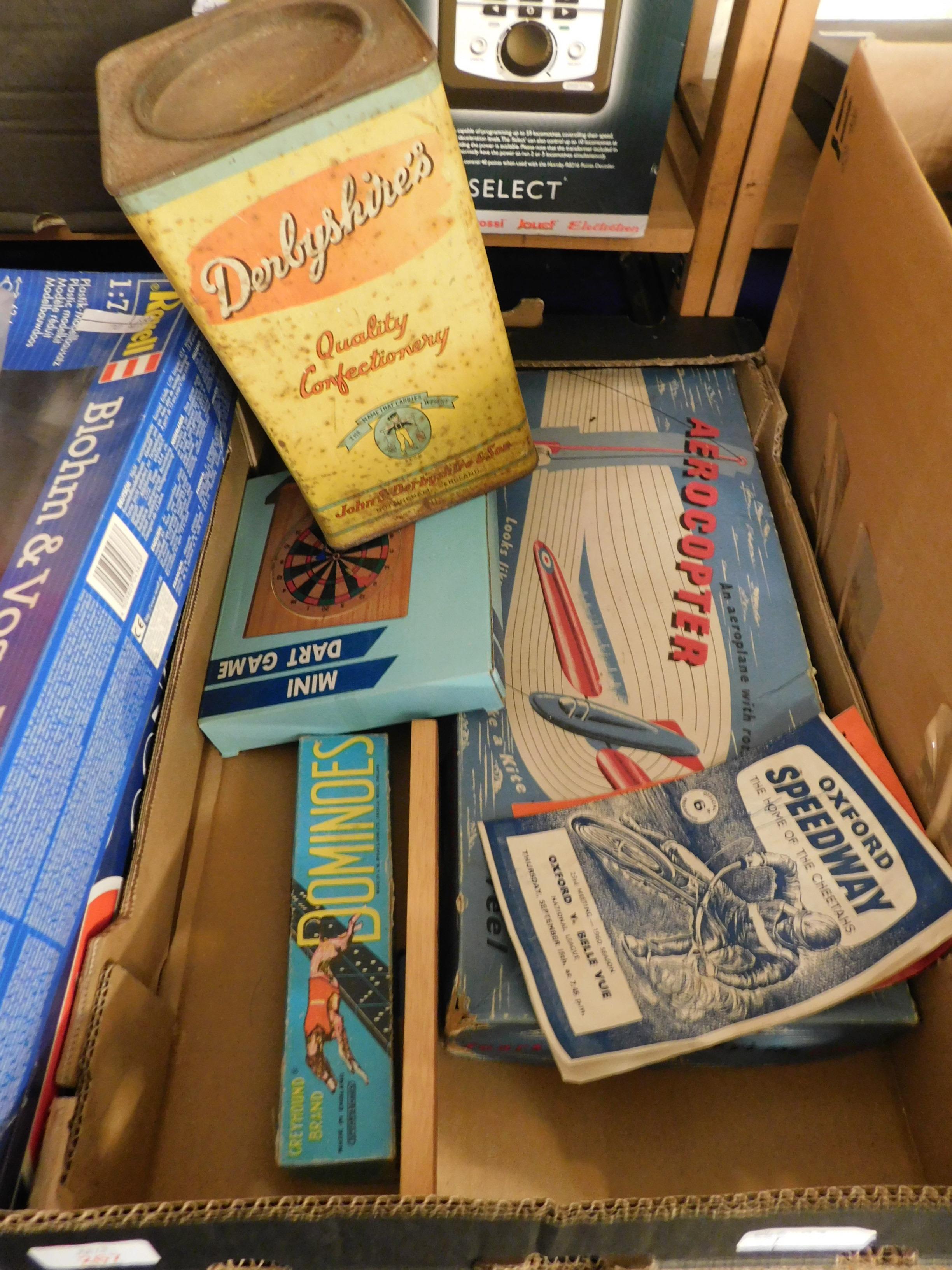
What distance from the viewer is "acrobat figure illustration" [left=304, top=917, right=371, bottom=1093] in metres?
0.61

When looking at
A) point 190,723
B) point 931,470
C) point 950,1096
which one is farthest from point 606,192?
point 950,1096

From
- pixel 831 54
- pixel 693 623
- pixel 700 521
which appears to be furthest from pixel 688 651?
pixel 831 54

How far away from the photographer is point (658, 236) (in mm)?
892

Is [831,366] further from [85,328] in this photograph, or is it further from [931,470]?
[85,328]

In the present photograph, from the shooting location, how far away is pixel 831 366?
32.7 inches

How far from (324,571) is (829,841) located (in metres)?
0.52

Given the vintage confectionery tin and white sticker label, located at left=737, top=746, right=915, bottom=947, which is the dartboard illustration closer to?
the vintage confectionery tin

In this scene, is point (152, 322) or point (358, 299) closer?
point (358, 299)

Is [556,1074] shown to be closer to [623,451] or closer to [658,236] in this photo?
[623,451]

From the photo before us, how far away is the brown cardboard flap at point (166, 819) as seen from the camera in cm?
59

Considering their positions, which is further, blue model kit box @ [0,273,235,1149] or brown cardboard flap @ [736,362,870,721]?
brown cardboard flap @ [736,362,870,721]

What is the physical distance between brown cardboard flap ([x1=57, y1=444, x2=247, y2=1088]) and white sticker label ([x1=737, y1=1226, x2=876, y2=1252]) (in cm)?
45

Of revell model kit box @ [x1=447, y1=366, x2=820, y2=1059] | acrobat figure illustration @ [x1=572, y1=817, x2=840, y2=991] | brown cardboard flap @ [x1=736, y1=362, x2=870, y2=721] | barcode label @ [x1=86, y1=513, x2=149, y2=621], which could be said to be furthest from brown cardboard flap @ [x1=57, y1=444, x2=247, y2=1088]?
brown cardboard flap @ [x1=736, y1=362, x2=870, y2=721]

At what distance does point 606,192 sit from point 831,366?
29 centimetres
